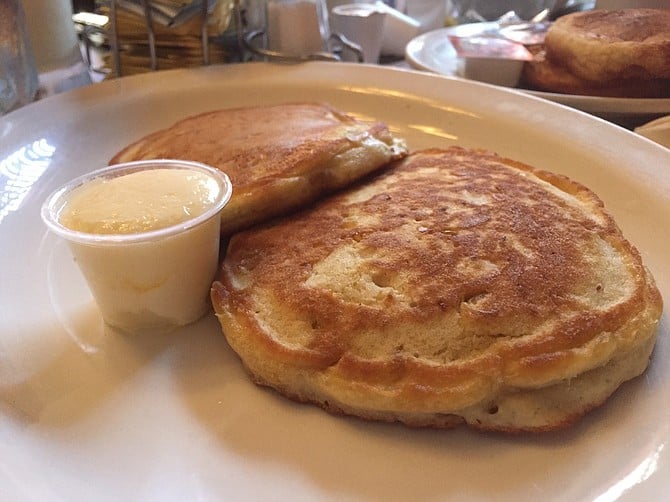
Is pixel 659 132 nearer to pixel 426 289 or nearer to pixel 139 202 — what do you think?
pixel 426 289

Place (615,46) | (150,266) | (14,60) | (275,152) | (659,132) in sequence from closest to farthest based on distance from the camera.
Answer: (150,266), (275,152), (659,132), (14,60), (615,46)

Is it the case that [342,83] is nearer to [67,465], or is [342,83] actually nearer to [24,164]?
[24,164]

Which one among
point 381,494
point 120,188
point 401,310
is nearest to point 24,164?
point 120,188

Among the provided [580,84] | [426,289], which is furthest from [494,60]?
[426,289]

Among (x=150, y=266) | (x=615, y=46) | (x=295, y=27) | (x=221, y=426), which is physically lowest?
(x=221, y=426)

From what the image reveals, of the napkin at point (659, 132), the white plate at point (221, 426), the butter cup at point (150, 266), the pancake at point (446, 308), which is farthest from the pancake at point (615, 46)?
the butter cup at point (150, 266)

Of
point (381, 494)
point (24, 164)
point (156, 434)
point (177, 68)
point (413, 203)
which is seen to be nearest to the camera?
point (381, 494)

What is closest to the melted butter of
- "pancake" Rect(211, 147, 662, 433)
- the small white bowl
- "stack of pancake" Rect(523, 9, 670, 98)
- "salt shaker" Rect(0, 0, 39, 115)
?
"pancake" Rect(211, 147, 662, 433)
